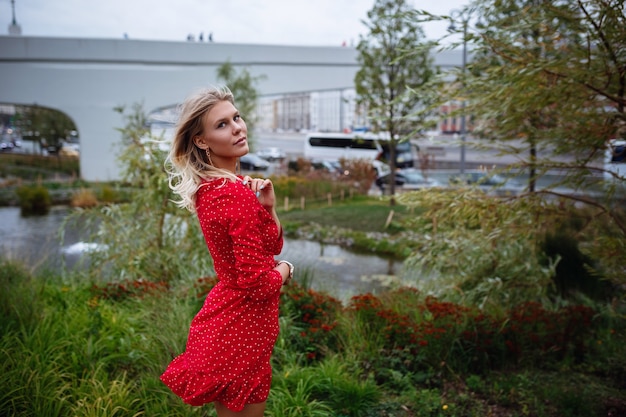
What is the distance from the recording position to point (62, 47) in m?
21.4

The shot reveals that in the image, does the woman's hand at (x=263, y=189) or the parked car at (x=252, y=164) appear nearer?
the woman's hand at (x=263, y=189)

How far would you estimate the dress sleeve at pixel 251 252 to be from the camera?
6.13 ft

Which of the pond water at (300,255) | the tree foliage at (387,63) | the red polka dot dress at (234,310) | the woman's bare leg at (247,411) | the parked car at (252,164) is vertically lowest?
the pond water at (300,255)

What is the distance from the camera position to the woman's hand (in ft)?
6.73

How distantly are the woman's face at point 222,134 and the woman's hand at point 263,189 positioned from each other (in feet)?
0.37

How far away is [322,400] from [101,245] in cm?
397

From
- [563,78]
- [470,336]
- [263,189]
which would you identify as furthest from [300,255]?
[263,189]

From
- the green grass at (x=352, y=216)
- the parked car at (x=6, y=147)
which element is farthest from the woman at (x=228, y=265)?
the parked car at (x=6, y=147)

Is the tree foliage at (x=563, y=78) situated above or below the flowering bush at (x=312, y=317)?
above

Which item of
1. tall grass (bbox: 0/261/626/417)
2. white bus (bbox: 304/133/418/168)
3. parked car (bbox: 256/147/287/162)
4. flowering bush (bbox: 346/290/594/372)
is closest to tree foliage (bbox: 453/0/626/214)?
flowering bush (bbox: 346/290/594/372)

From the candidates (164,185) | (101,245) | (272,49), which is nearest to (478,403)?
(164,185)

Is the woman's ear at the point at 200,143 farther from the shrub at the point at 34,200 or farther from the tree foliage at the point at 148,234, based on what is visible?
the shrub at the point at 34,200

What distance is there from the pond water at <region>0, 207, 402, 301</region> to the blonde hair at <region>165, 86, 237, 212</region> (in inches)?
205

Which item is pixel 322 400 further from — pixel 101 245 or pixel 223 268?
pixel 101 245
